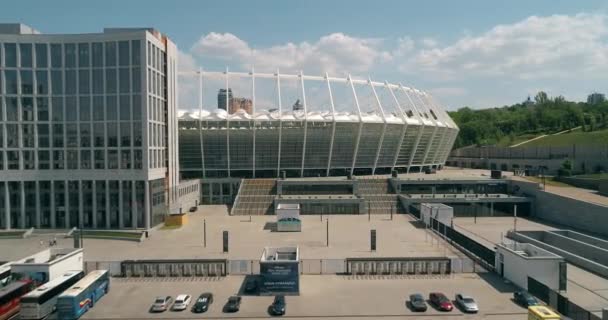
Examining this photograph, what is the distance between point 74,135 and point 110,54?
11.1m

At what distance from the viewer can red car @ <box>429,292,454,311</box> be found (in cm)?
2728

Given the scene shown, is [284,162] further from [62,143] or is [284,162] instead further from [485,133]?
[485,133]

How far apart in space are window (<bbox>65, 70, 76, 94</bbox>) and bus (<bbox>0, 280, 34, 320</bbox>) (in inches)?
Answer: 1290

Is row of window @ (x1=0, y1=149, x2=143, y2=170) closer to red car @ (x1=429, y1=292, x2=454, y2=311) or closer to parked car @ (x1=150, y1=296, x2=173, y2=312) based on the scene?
parked car @ (x1=150, y1=296, x2=173, y2=312)

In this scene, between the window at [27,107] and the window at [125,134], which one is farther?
the window at [27,107]

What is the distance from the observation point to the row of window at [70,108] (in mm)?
54312

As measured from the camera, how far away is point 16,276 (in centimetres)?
3025

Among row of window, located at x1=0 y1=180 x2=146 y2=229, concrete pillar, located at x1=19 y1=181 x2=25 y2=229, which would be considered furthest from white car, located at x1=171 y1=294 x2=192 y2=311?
concrete pillar, located at x1=19 y1=181 x2=25 y2=229

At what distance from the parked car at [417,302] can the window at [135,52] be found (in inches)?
1709

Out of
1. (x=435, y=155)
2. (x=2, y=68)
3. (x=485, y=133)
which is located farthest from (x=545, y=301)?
(x=485, y=133)

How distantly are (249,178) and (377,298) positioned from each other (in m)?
53.9

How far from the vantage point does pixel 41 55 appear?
54656 millimetres


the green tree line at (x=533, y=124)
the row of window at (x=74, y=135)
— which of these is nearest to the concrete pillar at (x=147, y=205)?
the row of window at (x=74, y=135)

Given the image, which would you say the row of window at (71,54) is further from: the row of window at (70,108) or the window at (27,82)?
the row of window at (70,108)
